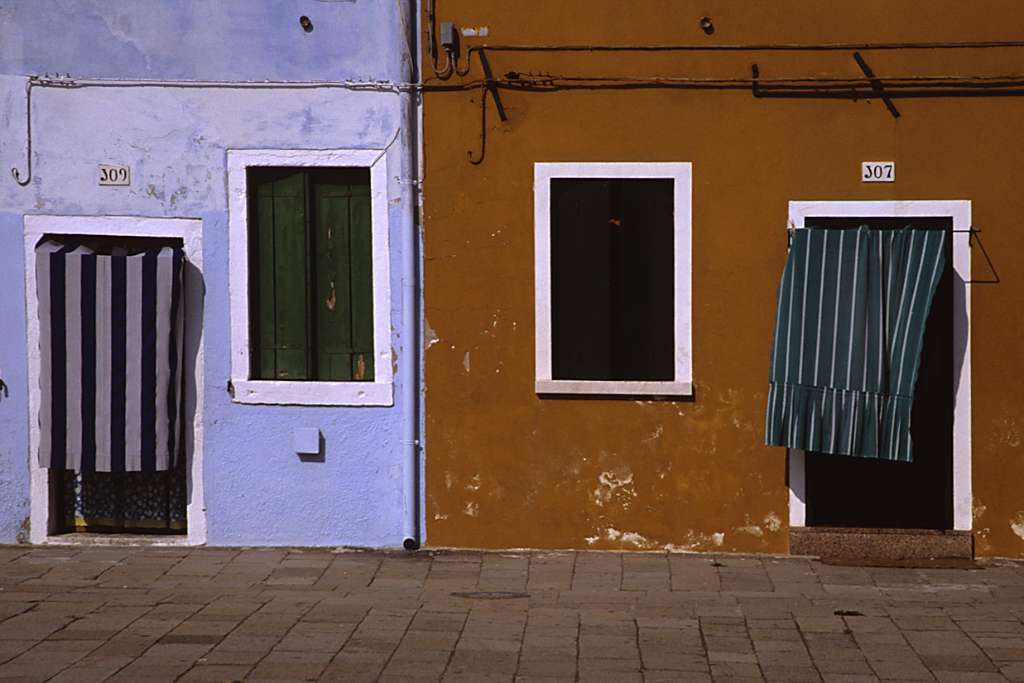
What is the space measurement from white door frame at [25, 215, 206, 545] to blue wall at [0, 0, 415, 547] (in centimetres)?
6

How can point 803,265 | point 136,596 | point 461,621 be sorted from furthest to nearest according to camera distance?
point 803,265, point 136,596, point 461,621

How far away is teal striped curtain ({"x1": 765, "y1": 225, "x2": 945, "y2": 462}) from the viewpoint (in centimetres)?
1093

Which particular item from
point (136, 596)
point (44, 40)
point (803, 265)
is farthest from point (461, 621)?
point (44, 40)

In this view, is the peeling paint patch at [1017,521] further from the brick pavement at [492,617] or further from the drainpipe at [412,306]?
the drainpipe at [412,306]

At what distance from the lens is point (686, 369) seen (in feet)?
37.1

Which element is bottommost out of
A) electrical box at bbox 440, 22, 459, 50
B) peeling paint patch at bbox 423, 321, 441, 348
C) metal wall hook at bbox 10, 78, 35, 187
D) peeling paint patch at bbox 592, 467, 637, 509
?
peeling paint patch at bbox 592, 467, 637, 509

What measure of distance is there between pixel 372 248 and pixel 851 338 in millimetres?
3579

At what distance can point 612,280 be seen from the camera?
449 inches

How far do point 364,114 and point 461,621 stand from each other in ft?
13.4

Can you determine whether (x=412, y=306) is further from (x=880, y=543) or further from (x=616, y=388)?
(x=880, y=543)

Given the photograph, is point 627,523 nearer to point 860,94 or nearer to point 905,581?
point 905,581

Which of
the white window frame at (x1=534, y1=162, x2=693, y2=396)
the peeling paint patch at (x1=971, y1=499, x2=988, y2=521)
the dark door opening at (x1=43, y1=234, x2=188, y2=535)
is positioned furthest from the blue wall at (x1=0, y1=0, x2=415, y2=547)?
the peeling paint patch at (x1=971, y1=499, x2=988, y2=521)

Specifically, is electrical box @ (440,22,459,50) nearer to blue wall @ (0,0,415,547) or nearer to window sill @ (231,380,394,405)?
blue wall @ (0,0,415,547)

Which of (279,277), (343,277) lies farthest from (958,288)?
(279,277)
